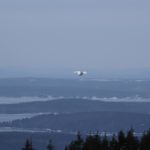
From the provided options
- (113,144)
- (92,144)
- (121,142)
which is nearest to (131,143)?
(121,142)

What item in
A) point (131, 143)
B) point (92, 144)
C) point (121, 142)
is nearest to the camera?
point (92, 144)

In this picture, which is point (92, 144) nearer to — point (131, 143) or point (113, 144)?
point (113, 144)

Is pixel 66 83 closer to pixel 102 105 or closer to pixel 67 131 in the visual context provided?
Answer: pixel 102 105

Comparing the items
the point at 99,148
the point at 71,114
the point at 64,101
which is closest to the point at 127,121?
the point at 71,114

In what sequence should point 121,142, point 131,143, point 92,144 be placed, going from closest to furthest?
point 92,144 < point 131,143 < point 121,142

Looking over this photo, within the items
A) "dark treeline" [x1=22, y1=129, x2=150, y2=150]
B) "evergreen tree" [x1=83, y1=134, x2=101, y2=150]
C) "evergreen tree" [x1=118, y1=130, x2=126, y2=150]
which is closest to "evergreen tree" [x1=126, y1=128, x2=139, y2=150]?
"dark treeline" [x1=22, y1=129, x2=150, y2=150]

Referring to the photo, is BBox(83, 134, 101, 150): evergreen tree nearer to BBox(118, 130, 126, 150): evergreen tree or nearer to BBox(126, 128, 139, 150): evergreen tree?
BBox(118, 130, 126, 150): evergreen tree

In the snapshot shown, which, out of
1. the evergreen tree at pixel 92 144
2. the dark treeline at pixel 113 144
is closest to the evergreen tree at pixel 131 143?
the dark treeline at pixel 113 144

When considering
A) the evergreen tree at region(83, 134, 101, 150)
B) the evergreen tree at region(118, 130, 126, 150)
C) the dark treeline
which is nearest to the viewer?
the evergreen tree at region(83, 134, 101, 150)

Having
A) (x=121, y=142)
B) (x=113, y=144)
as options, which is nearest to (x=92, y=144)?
(x=113, y=144)

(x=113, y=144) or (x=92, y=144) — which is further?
(x=113, y=144)

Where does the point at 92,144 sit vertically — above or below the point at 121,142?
below
